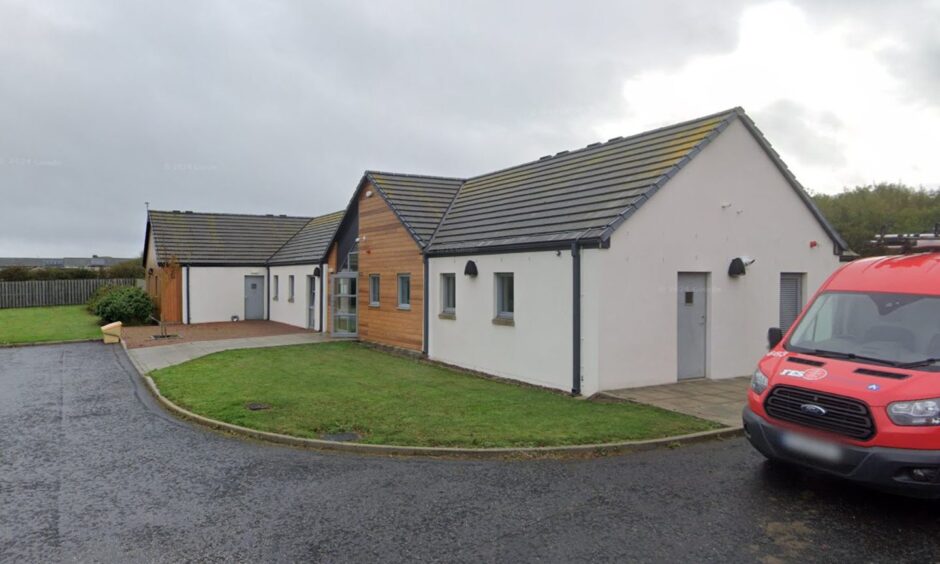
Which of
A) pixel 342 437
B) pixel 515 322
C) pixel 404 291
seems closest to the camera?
pixel 342 437

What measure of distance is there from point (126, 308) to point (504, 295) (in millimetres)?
21382

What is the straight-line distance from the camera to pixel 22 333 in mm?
23062

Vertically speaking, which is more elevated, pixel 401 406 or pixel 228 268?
pixel 228 268

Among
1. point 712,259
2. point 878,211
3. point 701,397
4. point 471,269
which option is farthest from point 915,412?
point 878,211

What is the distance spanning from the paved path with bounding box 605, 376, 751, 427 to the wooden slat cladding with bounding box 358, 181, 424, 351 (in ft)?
23.4

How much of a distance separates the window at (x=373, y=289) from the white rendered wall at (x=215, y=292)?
13.1m

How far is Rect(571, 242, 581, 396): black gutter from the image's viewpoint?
1117 cm

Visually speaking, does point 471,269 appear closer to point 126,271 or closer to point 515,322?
point 515,322

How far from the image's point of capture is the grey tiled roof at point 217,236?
29.5 m

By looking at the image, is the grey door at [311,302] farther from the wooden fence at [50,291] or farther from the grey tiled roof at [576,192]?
the wooden fence at [50,291]

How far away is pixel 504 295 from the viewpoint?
45.0 ft

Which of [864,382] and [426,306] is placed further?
[426,306]

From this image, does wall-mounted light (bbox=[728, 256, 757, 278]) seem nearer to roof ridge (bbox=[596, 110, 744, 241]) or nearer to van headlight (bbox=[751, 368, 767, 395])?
roof ridge (bbox=[596, 110, 744, 241])

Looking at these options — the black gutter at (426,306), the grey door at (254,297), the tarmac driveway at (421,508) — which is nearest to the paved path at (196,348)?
the black gutter at (426,306)
